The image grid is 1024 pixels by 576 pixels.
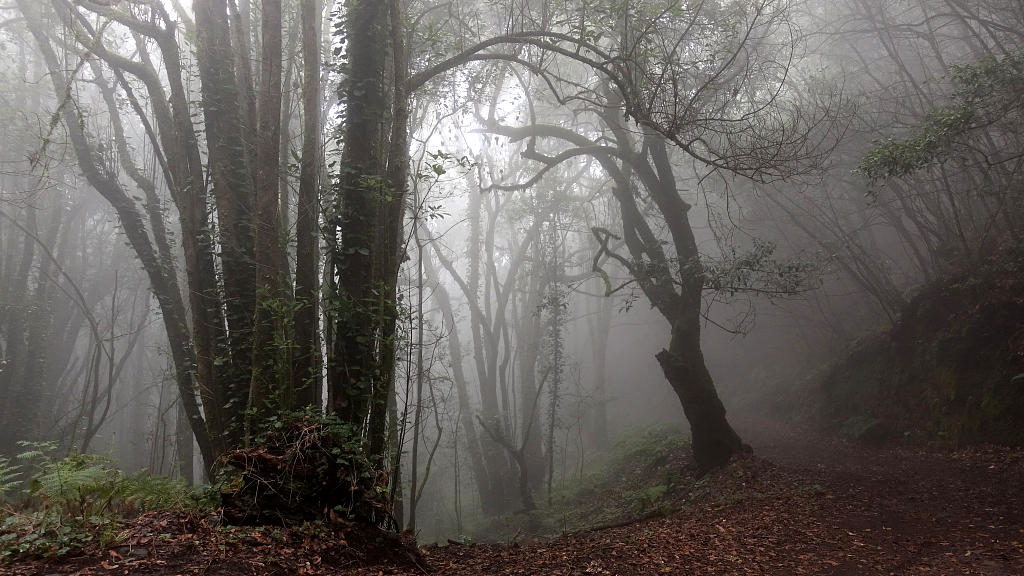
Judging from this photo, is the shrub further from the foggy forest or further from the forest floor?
the forest floor

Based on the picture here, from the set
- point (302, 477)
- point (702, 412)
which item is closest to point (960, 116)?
point (702, 412)

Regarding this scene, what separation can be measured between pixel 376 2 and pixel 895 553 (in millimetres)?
7257

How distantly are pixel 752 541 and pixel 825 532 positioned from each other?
2.94 ft

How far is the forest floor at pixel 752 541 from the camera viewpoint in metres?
3.71

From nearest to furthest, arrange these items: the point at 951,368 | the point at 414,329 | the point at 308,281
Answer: the point at 308,281, the point at 414,329, the point at 951,368

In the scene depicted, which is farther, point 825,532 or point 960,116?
point 960,116

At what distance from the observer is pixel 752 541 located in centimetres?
562

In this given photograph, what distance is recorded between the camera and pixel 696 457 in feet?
33.0

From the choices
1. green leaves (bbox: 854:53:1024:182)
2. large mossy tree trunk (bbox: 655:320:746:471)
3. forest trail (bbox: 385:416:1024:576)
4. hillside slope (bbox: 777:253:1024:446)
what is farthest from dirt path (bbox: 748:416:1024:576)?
green leaves (bbox: 854:53:1024:182)

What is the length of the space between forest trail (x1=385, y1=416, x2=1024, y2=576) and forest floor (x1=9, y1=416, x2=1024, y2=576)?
0.6 inches

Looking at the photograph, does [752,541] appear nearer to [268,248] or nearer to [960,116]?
[268,248]

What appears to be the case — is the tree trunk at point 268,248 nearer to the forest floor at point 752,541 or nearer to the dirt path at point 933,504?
the forest floor at point 752,541

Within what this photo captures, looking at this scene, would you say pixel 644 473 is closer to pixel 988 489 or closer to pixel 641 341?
pixel 988 489

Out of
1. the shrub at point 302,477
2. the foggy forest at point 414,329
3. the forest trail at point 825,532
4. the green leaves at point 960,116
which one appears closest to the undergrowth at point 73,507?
the foggy forest at point 414,329
